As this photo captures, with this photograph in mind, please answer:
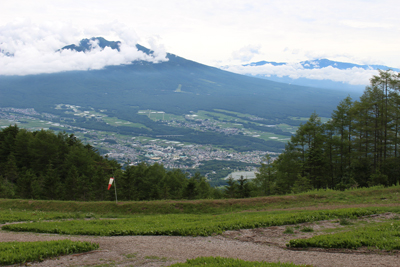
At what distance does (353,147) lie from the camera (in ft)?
101

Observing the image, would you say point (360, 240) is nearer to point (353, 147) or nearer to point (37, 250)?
point (37, 250)

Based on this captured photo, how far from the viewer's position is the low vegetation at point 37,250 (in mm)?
8109

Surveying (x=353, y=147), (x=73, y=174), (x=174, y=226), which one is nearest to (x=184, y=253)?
(x=174, y=226)

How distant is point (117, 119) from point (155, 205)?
191 m

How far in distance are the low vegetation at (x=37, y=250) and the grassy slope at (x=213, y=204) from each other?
8.36 meters

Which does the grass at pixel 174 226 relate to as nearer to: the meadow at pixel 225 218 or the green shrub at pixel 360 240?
the meadow at pixel 225 218

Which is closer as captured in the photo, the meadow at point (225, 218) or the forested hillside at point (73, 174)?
the meadow at point (225, 218)

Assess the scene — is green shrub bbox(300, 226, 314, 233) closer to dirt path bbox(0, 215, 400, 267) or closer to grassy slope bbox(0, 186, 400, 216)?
dirt path bbox(0, 215, 400, 267)

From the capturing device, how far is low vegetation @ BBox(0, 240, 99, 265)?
8.11 meters

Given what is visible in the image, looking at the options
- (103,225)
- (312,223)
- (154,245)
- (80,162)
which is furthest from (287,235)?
(80,162)

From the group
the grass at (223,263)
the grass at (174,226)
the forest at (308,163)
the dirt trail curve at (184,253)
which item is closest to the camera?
the grass at (223,263)

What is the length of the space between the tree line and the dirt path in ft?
58.7

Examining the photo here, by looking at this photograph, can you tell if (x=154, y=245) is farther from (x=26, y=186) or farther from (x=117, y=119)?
(x=117, y=119)

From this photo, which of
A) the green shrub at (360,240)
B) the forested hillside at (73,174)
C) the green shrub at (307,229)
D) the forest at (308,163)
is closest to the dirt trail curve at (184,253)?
the green shrub at (360,240)
